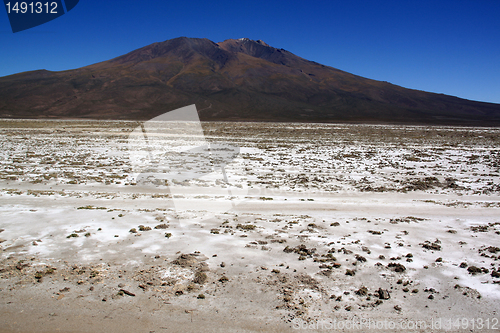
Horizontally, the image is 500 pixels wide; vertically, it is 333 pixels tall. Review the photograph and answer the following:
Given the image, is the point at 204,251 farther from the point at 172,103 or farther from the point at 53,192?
the point at 172,103

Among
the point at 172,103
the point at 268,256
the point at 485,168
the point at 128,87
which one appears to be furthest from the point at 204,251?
the point at 128,87

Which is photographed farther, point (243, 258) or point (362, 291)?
point (243, 258)

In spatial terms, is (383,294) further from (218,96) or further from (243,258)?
(218,96)

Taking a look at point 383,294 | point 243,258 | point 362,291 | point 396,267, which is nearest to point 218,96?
point 243,258

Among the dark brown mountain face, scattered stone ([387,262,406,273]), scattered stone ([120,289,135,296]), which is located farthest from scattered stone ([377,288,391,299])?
the dark brown mountain face

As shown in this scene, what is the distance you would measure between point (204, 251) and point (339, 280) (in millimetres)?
2496

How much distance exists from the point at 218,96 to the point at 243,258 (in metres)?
143

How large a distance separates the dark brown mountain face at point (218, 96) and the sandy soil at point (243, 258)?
306 feet

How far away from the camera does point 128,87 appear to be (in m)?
145

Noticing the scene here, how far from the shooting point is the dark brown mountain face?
383 ft

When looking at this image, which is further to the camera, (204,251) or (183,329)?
(204,251)

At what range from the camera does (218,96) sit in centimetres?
14412

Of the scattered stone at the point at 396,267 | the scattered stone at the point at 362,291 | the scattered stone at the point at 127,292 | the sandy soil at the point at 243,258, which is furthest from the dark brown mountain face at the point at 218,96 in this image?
the scattered stone at the point at 127,292

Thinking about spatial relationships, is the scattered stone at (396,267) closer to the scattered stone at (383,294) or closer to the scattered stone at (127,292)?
the scattered stone at (383,294)
